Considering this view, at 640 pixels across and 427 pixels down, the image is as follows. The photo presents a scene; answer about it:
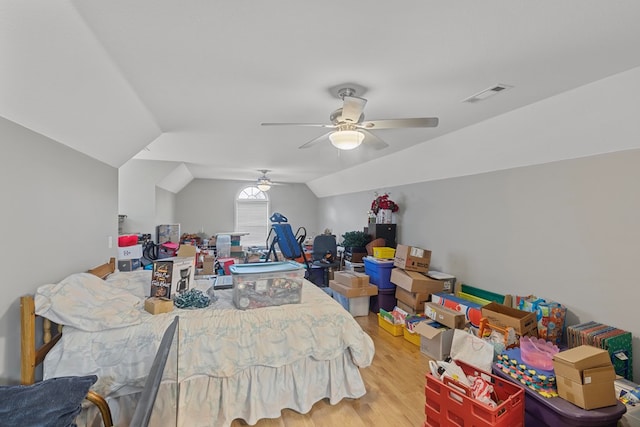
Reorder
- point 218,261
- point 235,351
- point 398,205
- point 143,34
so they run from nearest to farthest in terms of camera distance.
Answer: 1. point 143,34
2. point 235,351
3. point 398,205
4. point 218,261

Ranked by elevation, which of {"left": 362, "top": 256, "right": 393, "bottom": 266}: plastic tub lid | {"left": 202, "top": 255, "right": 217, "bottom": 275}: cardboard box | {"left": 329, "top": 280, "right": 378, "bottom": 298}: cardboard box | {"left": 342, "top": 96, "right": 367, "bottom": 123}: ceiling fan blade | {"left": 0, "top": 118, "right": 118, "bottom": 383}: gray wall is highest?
{"left": 342, "top": 96, "right": 367, "bottom": 123}: ceiling fan blade

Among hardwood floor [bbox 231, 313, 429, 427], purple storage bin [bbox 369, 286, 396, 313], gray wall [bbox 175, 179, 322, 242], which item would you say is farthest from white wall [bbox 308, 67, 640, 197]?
gray wall [bbox 175, 179, 322, 242]

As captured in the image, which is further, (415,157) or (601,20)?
(415,157)

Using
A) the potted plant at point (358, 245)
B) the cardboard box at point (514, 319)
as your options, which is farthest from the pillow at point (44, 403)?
the potted plant at point (358, 245)

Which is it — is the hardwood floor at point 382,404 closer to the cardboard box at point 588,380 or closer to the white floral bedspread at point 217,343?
the white floral bedspread at point 217,343

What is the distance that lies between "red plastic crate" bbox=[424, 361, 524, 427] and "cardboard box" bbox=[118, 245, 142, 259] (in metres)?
4.01

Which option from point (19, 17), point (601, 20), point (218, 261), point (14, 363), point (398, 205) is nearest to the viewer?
point (19, 17)

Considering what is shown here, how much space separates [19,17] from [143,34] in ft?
1.58

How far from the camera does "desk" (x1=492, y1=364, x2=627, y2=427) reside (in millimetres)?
1584

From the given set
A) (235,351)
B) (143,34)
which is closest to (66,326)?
(235,351)

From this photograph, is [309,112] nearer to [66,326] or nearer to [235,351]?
[235,351]

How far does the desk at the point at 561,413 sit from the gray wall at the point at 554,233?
0.82 meters

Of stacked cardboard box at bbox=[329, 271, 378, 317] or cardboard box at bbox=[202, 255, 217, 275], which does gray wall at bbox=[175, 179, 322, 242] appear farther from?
stacked cardboard box at bbox=[329, 271, 378, 317]

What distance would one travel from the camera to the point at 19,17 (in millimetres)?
1219
